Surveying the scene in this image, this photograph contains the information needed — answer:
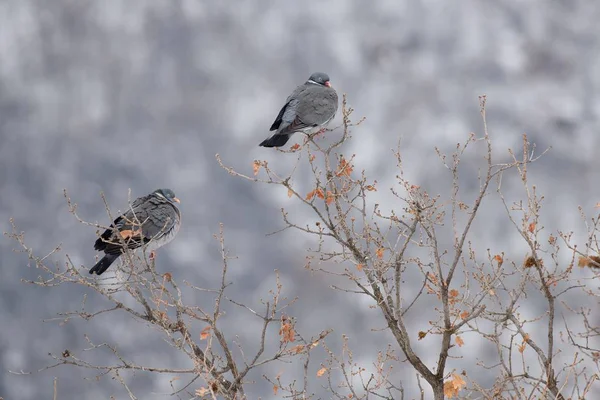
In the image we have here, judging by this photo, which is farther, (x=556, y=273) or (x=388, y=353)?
(x=388, y=353)

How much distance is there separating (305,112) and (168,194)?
282cm

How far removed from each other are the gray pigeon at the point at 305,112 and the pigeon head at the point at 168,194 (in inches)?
87.5

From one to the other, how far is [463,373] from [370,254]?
1.66 metres

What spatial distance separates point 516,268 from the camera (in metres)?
6.43

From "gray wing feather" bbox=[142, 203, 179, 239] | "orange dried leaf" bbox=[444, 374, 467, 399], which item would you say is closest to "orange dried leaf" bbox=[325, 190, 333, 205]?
"orange dried leaf" bbox=[444, 374, 467, 399]

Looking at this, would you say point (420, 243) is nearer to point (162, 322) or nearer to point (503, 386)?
point (503, 386)

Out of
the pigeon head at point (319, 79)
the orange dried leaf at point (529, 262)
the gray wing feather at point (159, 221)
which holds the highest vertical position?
the pigeon head at point (319, 79)

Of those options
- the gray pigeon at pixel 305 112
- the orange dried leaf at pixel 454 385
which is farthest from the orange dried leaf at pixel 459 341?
the gray pigeon at pixel 305 112

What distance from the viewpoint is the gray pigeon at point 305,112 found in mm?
8852

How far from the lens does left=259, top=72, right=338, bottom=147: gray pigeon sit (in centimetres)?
885

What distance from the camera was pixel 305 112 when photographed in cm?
916

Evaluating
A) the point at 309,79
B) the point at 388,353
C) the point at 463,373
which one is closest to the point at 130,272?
the point at 388,353

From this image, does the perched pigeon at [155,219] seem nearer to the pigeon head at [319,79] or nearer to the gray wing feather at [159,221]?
the gray wing feather at [159,221]

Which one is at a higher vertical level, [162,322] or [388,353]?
[388,353]
